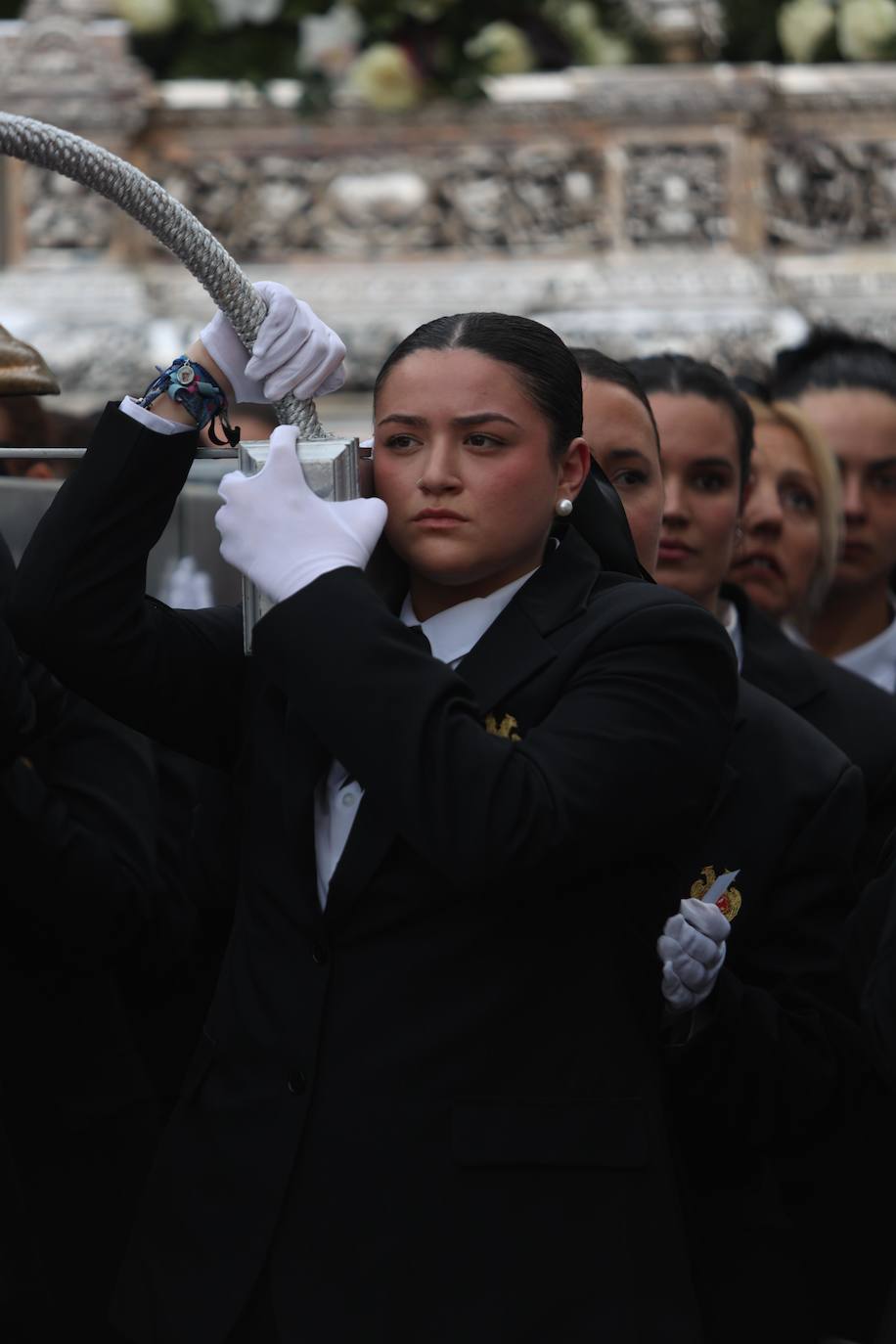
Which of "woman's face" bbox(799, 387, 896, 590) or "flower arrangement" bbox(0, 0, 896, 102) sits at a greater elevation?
"flower arrangement" bbox(0, 0, 896, 102)

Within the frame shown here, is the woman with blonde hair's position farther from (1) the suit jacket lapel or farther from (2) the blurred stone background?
(2) the blurred stone background

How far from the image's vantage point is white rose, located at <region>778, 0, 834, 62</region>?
19.9 feet

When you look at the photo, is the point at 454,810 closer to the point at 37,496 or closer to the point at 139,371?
the point at 37,496

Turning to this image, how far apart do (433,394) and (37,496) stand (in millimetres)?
837

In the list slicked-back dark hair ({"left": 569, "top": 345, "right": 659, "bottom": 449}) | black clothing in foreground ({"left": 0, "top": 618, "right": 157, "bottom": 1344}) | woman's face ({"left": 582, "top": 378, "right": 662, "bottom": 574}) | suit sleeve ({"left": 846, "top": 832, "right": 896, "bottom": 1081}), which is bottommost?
black clothing in foreground ({"left": 0, "top": 618, "right": 157, "bottom": 1344})

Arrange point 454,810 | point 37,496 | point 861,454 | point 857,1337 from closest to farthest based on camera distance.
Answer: point 454,810
point 37,496
point 857,1337
point 861,454

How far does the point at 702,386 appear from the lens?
300 cm

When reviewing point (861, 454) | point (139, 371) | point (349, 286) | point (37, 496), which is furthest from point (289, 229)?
point (37, 496)

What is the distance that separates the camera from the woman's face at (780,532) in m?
3.41

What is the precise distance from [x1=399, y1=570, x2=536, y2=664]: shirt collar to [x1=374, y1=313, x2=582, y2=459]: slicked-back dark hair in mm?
149

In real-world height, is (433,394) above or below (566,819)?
above

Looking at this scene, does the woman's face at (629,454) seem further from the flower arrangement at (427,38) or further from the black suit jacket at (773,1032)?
the flower arrangement at (427,38)

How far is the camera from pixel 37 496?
2.51m

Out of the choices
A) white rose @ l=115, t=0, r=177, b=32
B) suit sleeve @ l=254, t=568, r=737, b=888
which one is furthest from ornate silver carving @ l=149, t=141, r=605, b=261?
suit sleeve @ l=254, t=568, r=737, b=888
